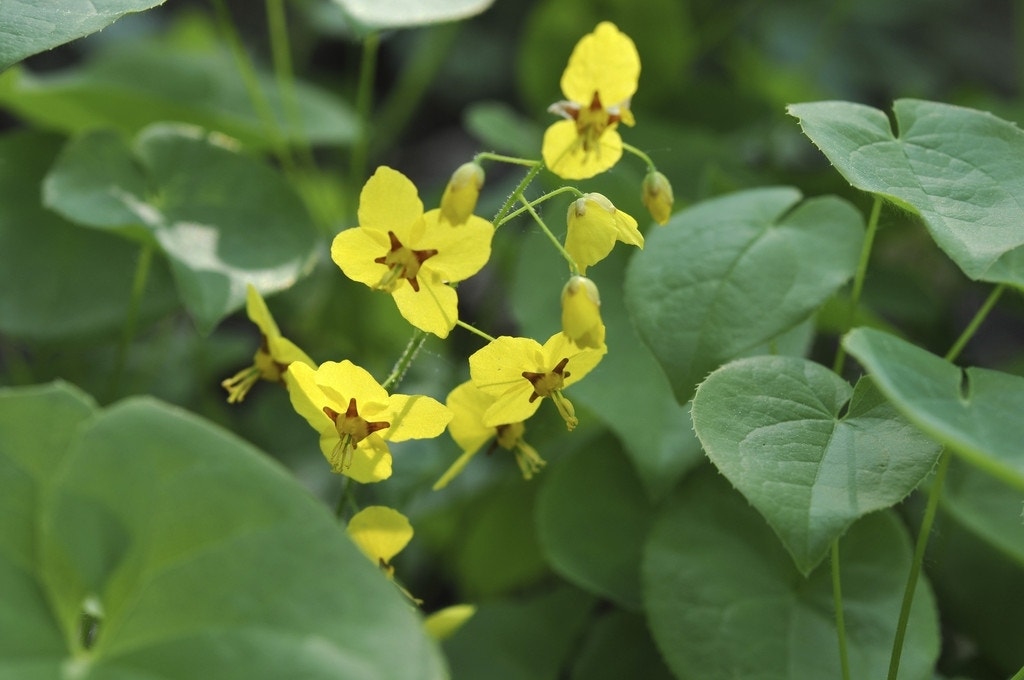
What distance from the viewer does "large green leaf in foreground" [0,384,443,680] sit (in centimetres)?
52

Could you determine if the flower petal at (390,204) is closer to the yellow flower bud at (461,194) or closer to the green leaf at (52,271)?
the yellow flower bud at (461,194)

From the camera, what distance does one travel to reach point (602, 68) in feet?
2.27

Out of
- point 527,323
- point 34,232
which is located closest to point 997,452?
point 527,323

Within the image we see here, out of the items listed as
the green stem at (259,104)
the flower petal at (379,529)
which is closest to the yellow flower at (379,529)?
the flower petal at (379,529)

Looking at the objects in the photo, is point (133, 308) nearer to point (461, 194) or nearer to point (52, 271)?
point (52, 271)

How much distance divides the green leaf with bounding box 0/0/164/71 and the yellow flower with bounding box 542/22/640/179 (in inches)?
12.6

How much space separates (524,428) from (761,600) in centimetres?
25

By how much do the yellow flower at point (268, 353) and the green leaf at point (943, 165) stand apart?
0.40 m

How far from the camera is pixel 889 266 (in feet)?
4.72

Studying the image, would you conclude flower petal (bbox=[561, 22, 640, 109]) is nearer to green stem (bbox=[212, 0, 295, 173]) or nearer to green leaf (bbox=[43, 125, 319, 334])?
green leaf (bbox=[43, 125, 319, 334])

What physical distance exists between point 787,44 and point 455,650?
1724mm

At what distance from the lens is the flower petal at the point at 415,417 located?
66 centimetres

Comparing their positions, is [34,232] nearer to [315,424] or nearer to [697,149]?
[315,424]

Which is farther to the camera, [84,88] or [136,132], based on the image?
[136,132]
